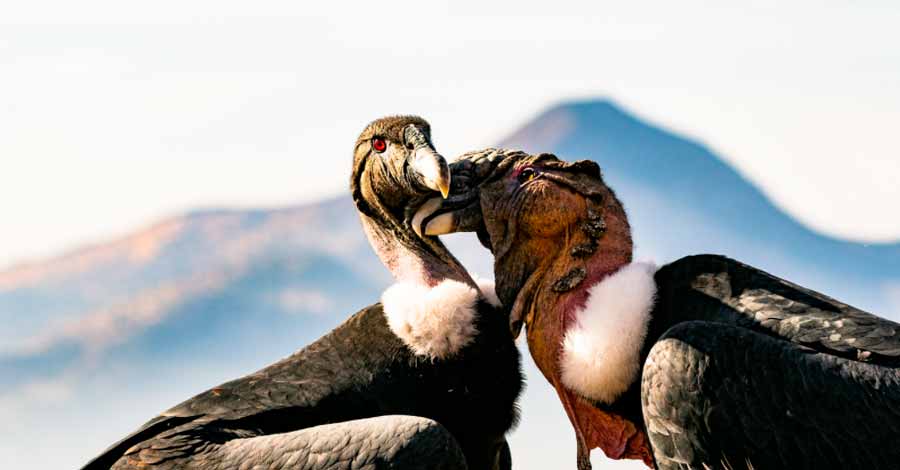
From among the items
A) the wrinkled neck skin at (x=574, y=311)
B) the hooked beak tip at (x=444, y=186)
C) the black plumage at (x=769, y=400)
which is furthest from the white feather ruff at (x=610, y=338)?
the hooked beak tip at (x=444, y=186)

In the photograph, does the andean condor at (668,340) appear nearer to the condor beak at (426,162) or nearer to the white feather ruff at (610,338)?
the white feather ruff at (610,338)

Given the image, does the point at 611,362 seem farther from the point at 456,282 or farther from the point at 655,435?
the point at 456,282

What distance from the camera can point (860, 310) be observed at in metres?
8.23

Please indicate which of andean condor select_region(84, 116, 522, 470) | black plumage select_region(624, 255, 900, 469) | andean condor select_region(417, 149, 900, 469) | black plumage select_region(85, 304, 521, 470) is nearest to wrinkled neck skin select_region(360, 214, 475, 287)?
andean condor select_region(84, 116, 522, 470)

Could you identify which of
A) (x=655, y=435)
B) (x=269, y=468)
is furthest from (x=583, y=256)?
(x=269, y=468)

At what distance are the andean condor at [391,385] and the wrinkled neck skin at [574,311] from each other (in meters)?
0.28

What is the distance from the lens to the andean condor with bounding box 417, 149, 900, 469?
25.7 feet

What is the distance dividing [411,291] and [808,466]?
2322 mm

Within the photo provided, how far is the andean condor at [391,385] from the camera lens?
8508 mm

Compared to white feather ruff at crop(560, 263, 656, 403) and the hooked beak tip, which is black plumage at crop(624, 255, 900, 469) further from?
the hooked beak tip

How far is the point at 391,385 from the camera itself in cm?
894

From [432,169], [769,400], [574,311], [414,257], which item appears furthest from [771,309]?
[414,257]

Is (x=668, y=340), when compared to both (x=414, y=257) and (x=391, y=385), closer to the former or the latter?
(x=391, y=385)

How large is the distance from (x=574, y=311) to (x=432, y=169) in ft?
3.27
